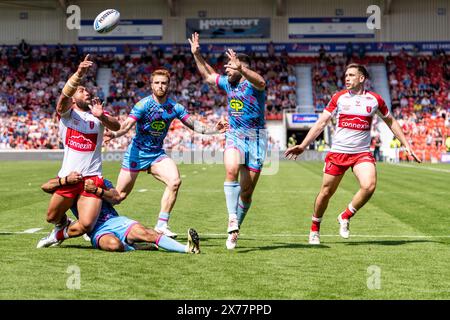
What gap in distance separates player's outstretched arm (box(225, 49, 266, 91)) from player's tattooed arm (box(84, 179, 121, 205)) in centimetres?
218

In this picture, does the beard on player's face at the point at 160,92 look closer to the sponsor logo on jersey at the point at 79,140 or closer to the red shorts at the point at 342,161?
the sponsor logo on jersey at the point at 79,140

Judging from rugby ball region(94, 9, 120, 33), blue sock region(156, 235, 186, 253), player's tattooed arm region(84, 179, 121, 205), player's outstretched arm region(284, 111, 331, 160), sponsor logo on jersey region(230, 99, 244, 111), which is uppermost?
rugby ball region(94, 9, 120, 33)

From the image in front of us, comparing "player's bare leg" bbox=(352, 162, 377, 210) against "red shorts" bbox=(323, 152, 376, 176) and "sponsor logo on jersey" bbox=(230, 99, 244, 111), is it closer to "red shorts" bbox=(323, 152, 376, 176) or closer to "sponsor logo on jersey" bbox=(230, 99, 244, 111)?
"red shorts" bbox=(323, 152, 376, 176)

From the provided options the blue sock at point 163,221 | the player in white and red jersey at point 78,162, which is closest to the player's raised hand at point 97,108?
the player in white and red jersey at point 78,162

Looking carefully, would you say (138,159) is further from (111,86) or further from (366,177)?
(111,86)

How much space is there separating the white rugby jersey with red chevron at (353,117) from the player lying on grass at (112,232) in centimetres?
278

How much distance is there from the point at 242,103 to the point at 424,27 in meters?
62.5

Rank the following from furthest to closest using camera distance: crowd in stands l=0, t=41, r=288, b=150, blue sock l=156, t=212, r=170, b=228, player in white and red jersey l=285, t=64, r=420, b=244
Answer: crowd in stands l=0, t=41, r=288, b=150 < blue sock l=156, t=212, r=170, b=228 < player in white and red jersey l=285, t=64, r=420, b=244

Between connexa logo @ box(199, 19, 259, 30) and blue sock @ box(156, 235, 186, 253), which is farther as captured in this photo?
connexa logo @ box(199, 19, 259, 30)

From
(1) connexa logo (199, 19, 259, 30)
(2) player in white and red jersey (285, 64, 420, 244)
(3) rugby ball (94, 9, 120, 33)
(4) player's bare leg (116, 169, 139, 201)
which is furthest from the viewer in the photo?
(1) connexa logo (199, 19, 259, 30)

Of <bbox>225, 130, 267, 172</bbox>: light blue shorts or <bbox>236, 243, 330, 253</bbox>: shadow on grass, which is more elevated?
<bbox>225, 130, 267, 172</bbox>: light blue shorts

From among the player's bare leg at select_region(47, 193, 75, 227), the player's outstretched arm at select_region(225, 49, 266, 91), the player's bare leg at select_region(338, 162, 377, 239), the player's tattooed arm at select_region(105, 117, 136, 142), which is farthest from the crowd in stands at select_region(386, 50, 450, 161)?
the player's bare leg at select_region(47, 193, 75, 227)

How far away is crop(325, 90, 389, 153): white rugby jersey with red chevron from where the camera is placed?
1031 cm
